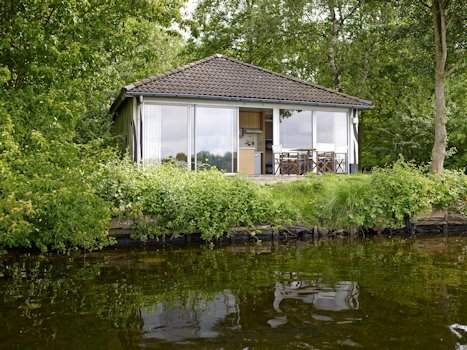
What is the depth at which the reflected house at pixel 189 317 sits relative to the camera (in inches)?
205

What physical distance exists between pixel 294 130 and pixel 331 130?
1.43m

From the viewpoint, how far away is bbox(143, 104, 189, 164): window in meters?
15.4

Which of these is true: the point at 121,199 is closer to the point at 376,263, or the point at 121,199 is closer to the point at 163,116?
the point at 163,116

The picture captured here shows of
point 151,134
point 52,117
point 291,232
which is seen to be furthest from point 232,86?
point 52,117

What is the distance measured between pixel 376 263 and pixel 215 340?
5111 mm

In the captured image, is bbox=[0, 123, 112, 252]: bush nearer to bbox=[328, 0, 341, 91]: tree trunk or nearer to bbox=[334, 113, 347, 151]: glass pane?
bbox=[334, 113, 347, 151]: glass pane

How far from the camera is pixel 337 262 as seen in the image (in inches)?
365

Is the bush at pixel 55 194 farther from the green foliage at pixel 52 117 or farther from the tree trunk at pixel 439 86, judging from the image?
the tree trunk at pixel 439 86

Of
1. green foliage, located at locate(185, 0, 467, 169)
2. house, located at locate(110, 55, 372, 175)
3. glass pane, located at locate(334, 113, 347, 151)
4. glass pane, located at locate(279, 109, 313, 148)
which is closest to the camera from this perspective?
house, located at locate(110, 55, 372, 175)

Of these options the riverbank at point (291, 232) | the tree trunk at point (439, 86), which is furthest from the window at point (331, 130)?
the riverbank at point (291, 232)

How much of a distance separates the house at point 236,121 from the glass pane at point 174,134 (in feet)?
0.10

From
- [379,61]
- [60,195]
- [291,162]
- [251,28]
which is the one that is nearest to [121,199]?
[60,195]

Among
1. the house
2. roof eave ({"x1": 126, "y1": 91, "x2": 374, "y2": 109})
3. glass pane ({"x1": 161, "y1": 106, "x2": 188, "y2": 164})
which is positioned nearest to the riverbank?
the house

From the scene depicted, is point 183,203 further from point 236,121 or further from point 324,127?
point 324,127
